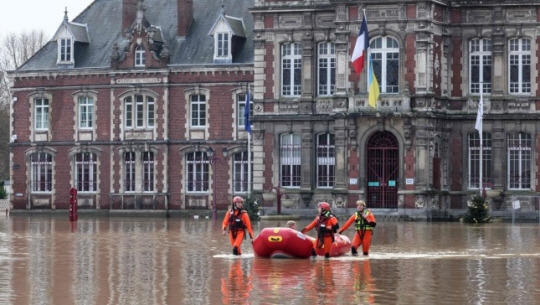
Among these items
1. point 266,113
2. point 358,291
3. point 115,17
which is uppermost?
point 115,17

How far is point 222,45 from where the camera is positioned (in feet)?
218

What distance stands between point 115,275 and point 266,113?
1367 inches

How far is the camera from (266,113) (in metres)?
61.3

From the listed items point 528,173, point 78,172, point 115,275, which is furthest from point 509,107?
point 115,275

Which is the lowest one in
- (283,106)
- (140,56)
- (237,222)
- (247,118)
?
(237,222)

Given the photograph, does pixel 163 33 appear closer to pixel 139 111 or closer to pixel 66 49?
pixel 139 111

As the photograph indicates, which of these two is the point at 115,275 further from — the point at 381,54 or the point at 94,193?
the point at 94,193

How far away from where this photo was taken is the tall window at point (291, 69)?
199ft

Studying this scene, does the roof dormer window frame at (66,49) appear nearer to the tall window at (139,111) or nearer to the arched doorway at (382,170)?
the tall window at (139,111)

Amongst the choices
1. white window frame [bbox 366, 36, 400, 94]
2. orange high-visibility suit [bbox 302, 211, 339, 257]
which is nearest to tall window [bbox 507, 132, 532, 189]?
white window frame [bbox 366, 36, 400, 94]

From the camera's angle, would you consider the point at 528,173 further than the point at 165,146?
No

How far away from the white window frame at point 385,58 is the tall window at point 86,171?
689 inches

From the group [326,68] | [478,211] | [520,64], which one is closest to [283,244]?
[478,211]

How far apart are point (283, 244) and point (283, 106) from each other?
30161 millimetres
